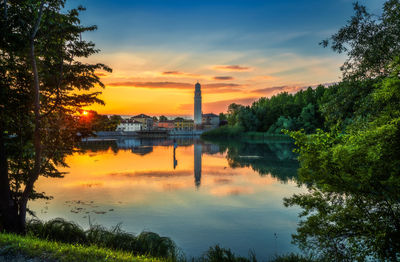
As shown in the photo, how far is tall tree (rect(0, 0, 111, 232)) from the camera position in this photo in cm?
825

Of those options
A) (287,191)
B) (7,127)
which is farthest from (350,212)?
(287,191)

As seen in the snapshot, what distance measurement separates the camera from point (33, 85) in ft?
29.0

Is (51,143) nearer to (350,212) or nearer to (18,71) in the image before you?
(18,71)

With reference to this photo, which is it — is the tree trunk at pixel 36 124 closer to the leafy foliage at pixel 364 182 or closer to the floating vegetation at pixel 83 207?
the floating vegetation at pixel 83 207

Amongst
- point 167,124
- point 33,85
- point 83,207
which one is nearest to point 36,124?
point 33,85

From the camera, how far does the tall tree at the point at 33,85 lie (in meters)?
8.25

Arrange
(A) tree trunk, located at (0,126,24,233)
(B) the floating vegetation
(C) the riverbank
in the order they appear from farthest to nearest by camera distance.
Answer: (B) the floating vegetation < (A) tree trunk, located at (0,126,24,233) < (C) the riverbank

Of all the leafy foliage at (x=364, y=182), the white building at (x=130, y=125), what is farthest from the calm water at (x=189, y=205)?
the white building at (x=130, y=125)

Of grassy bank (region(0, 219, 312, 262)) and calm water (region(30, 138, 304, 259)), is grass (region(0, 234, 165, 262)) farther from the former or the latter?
calm water (region(30, 138, 304, 259))

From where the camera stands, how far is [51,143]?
9289 millimetres

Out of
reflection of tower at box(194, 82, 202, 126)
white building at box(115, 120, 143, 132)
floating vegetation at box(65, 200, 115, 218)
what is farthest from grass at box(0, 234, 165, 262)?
white building at box(115, 120, 143, 132)

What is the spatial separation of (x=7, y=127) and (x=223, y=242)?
7.50m

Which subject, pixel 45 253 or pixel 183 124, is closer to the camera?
pixel 45 253

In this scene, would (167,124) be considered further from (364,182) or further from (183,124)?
(364,182)
